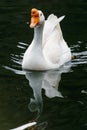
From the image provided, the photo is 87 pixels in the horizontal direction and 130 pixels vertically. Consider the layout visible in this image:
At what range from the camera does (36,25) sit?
10531mm

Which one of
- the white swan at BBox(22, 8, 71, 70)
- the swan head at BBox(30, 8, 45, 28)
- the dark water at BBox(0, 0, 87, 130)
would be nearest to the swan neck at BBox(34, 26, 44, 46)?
the white swan at BBox(22, 8, 71, 70)

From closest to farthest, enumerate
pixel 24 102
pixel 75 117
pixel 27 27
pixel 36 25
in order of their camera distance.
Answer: pixel 75 117 → pixel 24 102 → pixel 36 25 → pixel 27 27

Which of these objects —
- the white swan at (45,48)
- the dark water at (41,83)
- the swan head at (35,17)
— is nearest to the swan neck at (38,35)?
the white swan at (45,48)

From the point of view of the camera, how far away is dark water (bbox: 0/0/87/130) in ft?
27.1

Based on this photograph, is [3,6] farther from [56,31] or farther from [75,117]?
[75,117]

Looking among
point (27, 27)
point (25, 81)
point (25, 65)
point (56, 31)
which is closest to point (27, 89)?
point (25, 81)

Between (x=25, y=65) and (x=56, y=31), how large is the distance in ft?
4.83

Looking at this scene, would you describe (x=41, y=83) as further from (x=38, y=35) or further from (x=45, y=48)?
(x=45, y=48)

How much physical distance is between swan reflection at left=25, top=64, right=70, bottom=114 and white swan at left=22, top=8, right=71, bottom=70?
139 mm

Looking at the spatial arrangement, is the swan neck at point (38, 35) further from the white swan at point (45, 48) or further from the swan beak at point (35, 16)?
the swan beak at point (35, 16)

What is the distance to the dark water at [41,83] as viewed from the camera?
8266 mm

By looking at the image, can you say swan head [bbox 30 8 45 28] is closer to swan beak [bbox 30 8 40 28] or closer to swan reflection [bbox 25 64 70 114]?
swan beak [bbox 30 8 40 28]

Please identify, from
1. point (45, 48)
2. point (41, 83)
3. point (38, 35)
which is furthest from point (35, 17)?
point (41, 83)

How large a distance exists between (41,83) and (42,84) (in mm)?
67
